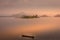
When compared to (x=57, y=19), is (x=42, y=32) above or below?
below

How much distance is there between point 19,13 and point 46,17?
0.84 feet

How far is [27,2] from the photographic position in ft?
4.44

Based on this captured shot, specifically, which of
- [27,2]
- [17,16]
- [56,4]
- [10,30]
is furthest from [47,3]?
[10,30]

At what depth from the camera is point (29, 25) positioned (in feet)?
4.38

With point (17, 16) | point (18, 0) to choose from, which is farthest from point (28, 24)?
point (18, 0)

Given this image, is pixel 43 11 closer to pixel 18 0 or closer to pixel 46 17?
pixel 46 17

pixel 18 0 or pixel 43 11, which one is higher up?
pixel 18 0

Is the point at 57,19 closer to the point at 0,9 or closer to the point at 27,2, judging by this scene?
the point at 27,2

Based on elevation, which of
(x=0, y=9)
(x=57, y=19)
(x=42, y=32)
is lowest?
(x=42, y=32)

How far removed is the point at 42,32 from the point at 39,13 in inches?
7.2

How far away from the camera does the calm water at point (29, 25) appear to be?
1.33m

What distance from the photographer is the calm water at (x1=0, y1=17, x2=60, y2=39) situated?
4.35 feet

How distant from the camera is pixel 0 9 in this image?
1347mm

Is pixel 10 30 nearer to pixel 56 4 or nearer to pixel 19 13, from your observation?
pixel 19 13
